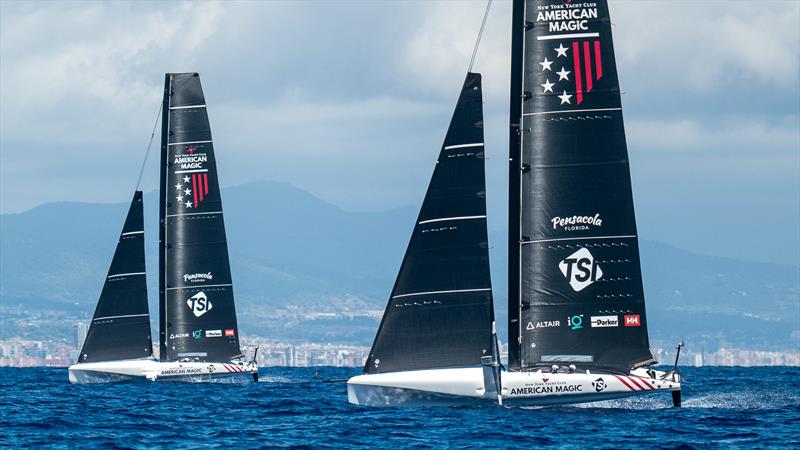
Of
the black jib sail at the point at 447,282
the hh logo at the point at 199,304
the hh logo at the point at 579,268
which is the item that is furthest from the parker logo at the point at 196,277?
the hh logo at the point at 579,268

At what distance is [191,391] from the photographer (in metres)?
65.0

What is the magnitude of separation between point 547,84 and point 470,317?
7.09 metres

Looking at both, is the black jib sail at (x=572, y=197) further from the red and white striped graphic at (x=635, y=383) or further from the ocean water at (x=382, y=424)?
the ocean water at (x=382, y=424)

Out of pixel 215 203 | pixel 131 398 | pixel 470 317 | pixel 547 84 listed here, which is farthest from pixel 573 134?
pixel 215 203

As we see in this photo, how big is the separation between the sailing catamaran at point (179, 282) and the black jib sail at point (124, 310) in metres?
0.04

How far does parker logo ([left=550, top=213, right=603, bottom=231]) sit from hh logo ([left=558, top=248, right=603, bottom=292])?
64 centimetres

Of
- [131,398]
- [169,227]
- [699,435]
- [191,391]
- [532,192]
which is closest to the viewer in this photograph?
[699,435]

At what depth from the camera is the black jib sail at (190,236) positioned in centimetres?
7288

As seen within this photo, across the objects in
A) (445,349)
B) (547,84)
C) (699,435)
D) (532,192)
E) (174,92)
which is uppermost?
(174,92)

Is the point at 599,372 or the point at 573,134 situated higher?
the point at 573,134

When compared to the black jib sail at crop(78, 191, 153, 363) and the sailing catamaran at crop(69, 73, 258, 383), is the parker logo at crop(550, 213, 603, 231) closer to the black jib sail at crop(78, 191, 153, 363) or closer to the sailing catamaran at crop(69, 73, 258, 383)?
the sailing catamaran at crop(69, 73, 258, 383)

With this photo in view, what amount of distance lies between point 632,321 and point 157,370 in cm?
3215

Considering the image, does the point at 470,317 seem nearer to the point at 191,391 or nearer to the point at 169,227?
the point at 191,391

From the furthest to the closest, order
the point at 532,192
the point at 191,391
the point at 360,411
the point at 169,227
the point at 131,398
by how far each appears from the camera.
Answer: the point at 169,227, the point at 191,391, the point at 131,398, the point at 360,411, the point at 532,192
